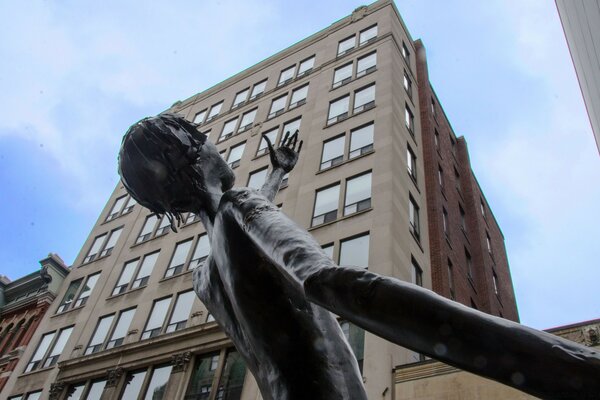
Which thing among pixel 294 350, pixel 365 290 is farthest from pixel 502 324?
pixel 294 350

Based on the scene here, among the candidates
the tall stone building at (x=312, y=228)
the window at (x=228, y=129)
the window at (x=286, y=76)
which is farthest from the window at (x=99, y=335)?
the window at (x=286, y=76)

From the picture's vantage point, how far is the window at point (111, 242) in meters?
32.6

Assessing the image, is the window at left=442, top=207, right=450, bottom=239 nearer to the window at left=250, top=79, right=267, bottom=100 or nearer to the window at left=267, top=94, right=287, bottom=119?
the window at left=267, top=94, right=287, bottom=119

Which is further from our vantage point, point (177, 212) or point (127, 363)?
point (127, 363)

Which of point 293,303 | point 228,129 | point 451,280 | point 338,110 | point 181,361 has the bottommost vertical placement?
point 293,303

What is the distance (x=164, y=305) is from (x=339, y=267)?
2447 cm

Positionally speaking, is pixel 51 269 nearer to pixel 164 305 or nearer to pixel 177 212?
pixel 164 305

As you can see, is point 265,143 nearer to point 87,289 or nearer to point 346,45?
point 346,45

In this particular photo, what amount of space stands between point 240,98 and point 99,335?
57.4ft

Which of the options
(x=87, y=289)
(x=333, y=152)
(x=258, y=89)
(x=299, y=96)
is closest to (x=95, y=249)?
(x=87, y=289)

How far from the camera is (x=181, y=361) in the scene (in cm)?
2130

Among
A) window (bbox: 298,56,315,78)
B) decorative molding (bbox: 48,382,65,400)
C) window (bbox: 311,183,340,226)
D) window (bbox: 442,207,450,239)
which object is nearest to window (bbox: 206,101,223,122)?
window (bbox: 298,56,315,78)

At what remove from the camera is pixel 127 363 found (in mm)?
23188

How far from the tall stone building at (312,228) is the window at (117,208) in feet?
0.43
